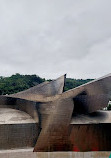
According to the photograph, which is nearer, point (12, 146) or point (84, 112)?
point (12, 146)

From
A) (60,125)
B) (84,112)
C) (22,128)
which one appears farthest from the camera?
(84,112)

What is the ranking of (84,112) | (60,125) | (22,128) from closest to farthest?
(60,125)
(22,128)
(84,112)

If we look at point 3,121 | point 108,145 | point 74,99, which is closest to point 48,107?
point 74,99

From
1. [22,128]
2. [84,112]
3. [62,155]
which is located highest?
[84,112]

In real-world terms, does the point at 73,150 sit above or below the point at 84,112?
below

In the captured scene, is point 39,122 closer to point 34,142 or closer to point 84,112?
point 34,142

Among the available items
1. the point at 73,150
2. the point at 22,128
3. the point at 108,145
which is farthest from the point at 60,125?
the point at 108,145

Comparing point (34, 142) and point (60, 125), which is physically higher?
point (60, 125)

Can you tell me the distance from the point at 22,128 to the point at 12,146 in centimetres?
110

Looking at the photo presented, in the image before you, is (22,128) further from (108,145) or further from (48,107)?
(108,145)

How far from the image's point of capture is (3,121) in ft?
32.1

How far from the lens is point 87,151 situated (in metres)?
9.19

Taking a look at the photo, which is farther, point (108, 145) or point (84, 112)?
point (84, 112)

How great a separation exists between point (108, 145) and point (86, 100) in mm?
2754
